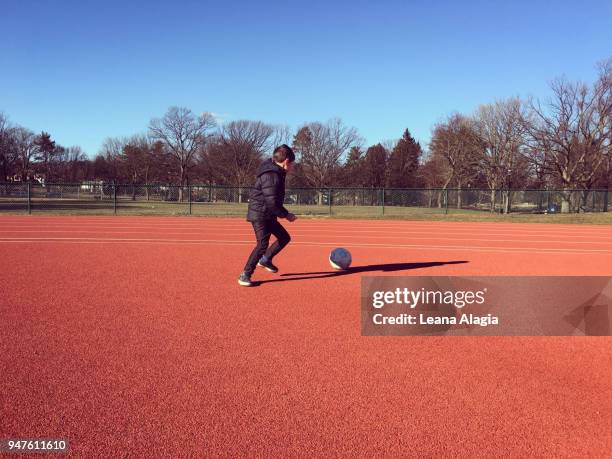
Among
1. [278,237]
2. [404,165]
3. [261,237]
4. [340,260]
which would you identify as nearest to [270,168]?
[261,237]

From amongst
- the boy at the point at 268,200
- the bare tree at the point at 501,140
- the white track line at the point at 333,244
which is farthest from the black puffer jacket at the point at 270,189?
the bare tree at the point at 501,140

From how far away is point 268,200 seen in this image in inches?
A: 253

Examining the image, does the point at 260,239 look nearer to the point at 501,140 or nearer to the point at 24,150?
the point at 501,140

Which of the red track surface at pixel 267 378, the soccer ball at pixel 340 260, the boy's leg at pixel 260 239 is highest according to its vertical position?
the boy's leg at pixel 260 239

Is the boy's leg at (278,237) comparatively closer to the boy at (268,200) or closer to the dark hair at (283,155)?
the boy at (268,200)

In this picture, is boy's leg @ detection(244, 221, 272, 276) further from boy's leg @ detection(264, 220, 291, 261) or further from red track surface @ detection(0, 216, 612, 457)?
red track surface @ detection(0, 216, 612, 457)

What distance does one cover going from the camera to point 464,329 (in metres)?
5.05

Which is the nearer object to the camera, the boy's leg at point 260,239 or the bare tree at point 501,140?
the boy's leg at point 260,239

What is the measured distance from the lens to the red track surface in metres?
2.82

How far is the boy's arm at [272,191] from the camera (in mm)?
6324

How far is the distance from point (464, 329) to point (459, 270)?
366 centimetres

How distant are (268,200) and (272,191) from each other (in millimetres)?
155

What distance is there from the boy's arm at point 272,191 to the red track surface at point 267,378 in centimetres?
120

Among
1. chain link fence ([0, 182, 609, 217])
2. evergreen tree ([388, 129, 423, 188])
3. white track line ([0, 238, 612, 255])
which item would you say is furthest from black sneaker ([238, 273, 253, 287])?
evergreen tree ([388, 129, 423, 188])
